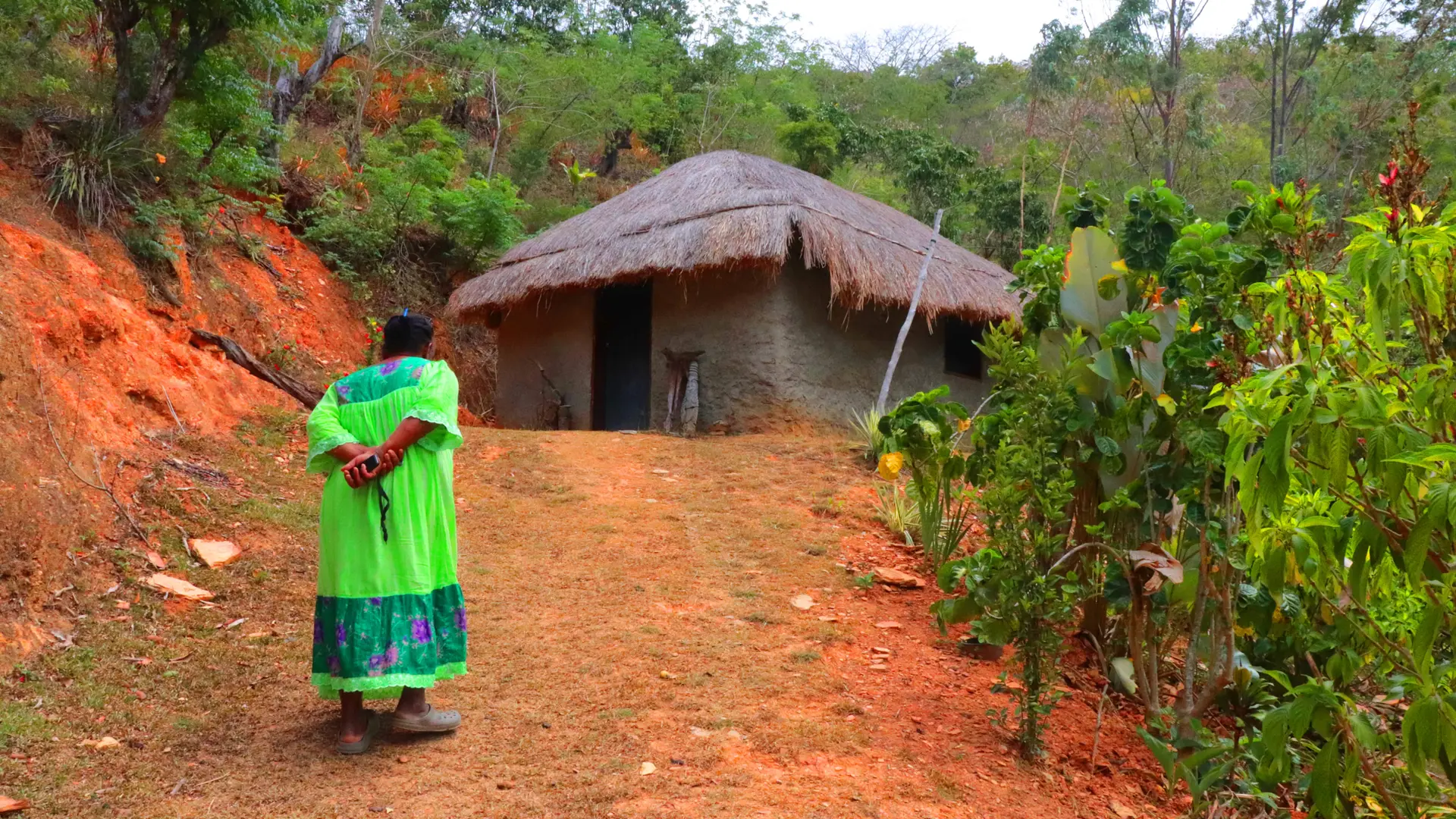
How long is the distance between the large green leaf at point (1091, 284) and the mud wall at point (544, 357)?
297 inches

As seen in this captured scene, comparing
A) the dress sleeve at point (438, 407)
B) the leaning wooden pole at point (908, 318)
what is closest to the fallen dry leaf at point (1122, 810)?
the dress sleeve at point (438, 407)

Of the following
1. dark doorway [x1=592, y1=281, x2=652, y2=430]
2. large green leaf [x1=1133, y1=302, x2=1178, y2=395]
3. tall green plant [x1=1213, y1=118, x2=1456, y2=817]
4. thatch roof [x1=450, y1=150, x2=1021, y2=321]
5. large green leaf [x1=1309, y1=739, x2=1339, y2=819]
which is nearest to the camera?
tall green plant [x1=1213, y1=118, x2=1456, y2=817]

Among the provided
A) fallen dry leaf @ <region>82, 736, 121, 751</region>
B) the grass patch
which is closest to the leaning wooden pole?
fallen dry leaf @ <region>82, 736, 121, 751</region>

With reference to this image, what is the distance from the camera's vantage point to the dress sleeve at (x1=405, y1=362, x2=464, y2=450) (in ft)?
10.3

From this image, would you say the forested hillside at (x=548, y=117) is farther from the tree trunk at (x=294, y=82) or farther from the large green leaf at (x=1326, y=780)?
the large green leaf at (x=1326, y=780)

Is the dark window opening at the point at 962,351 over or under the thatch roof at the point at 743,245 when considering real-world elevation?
under

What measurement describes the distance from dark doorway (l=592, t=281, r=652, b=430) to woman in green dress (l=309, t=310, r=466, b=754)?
7.78 m

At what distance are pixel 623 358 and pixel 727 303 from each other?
206 cm

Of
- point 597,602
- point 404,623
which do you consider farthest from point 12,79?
point 404,623

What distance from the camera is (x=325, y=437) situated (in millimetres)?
3104

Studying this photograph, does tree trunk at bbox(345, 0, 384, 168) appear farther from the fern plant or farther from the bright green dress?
the bright green dress

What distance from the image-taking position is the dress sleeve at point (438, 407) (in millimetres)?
3127

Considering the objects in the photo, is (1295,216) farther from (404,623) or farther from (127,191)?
(127,191)

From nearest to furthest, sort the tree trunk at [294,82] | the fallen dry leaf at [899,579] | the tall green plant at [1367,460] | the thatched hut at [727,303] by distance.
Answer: the tall green plant at [1367,460], the fallen dry leaf at [899,579], the thatched hut at [727,303], the tree trunk at [294,82]
